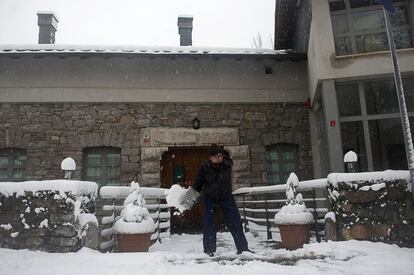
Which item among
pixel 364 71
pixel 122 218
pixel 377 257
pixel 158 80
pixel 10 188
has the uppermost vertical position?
pixel 158 80

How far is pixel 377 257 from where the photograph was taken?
366 centimetres

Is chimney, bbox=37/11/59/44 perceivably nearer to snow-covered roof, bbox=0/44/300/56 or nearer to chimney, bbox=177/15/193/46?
snow-covered roof, bbox=0/44/300/56

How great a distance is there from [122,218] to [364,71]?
5.74 m

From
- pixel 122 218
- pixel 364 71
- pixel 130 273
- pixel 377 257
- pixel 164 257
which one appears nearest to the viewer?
pixel 130 273

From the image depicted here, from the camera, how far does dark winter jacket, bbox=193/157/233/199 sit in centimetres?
466

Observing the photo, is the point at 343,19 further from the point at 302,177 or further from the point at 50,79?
the point at 50,79

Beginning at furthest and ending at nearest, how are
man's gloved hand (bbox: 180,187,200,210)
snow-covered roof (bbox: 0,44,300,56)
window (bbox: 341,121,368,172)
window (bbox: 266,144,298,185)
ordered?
window (bbox: 266,144,298,185)
window (bbox: 341,121,368,172)
snow-covered roof (bbox: 0,44,300,56)
man's gloved hand (bbox: 180,187,200,210)

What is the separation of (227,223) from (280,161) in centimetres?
525

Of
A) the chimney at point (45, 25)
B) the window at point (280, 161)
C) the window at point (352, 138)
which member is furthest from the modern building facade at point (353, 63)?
the chimney at point (45, 25)

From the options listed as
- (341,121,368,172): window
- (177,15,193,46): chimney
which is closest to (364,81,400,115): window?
(341,121,368,172): window

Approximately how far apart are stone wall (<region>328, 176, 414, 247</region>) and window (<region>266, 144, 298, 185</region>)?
4.95 meters

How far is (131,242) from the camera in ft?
15.8

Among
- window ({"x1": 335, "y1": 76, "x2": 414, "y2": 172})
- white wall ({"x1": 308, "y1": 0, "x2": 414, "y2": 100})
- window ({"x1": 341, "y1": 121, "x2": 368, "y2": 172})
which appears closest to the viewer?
white wall ({"x1": 308, "y1": 0, "x2": 414, "y2": 100})

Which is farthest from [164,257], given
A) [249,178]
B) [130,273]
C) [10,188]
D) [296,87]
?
[296,87]
